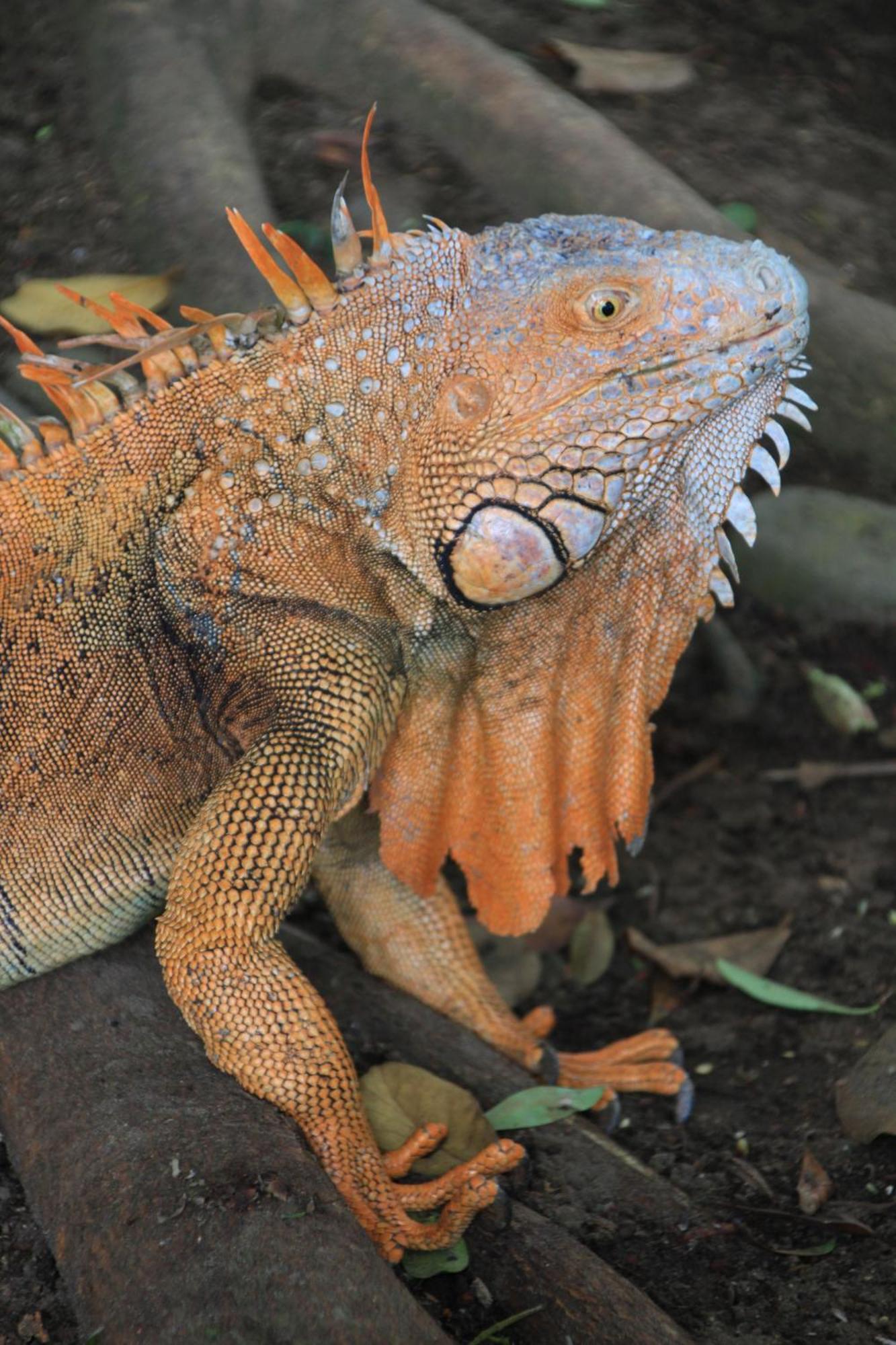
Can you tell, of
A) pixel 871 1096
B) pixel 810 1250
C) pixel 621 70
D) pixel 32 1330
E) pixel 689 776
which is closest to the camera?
pixel 32 1330

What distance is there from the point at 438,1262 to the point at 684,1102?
3.70 ft

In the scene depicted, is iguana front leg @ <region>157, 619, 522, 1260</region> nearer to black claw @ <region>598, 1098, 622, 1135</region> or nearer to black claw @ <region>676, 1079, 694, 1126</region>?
black claw @ <region>598, 1098, 622, 1135</region>

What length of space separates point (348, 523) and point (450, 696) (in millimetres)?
561

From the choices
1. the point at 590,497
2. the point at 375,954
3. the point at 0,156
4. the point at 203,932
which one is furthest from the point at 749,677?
the point at 0,156

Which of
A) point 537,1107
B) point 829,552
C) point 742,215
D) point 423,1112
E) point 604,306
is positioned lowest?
point 829,552

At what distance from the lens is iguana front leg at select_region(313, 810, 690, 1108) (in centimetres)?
386

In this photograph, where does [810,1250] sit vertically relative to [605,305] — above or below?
below

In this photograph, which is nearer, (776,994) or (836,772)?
(776,994)

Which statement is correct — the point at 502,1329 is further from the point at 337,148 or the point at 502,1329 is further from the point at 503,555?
the point at 337,148

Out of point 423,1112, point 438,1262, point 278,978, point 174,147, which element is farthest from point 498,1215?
point 174,147

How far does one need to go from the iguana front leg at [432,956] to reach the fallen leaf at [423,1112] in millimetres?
617

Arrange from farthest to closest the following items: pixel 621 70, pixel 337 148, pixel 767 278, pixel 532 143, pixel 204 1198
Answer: pixel 621 70
pixel 337 148
pixel 532 143
pixel 767 278
pixel 204 1198

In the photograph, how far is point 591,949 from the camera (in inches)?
178

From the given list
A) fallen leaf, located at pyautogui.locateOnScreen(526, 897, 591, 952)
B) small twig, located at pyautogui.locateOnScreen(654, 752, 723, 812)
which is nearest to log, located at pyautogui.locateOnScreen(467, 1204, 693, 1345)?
fallen leaf, located at pyautogui.locateOnScreen(526, 897, 591, 952)
